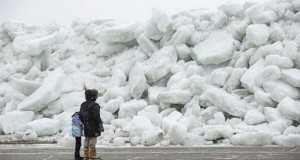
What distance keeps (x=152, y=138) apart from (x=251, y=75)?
147 inches

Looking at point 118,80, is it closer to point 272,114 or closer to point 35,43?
point 35,43

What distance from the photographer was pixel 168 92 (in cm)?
1220

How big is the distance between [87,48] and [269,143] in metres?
10.4

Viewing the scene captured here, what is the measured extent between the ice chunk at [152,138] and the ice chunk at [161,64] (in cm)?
401

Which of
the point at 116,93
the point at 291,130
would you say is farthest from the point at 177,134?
the point at 116,93

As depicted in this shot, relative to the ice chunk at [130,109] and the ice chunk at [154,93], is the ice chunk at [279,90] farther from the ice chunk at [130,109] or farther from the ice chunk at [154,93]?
the ice chunk at [130,109]

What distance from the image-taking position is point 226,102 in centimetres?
1135

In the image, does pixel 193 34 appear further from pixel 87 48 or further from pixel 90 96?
pixel 90 96

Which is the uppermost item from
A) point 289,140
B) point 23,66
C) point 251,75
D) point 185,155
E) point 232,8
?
point 232,8

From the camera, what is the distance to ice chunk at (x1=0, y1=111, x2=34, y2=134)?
12.9m

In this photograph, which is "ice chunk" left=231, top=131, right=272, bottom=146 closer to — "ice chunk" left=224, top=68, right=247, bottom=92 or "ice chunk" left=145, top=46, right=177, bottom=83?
"ice chunk" left=224, top=68, right=247, bottom=92

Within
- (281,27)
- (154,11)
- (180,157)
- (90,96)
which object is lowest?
(180,157)

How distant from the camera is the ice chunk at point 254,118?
10469 millimetres

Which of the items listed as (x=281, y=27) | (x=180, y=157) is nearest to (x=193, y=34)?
(x=281, y=27)
